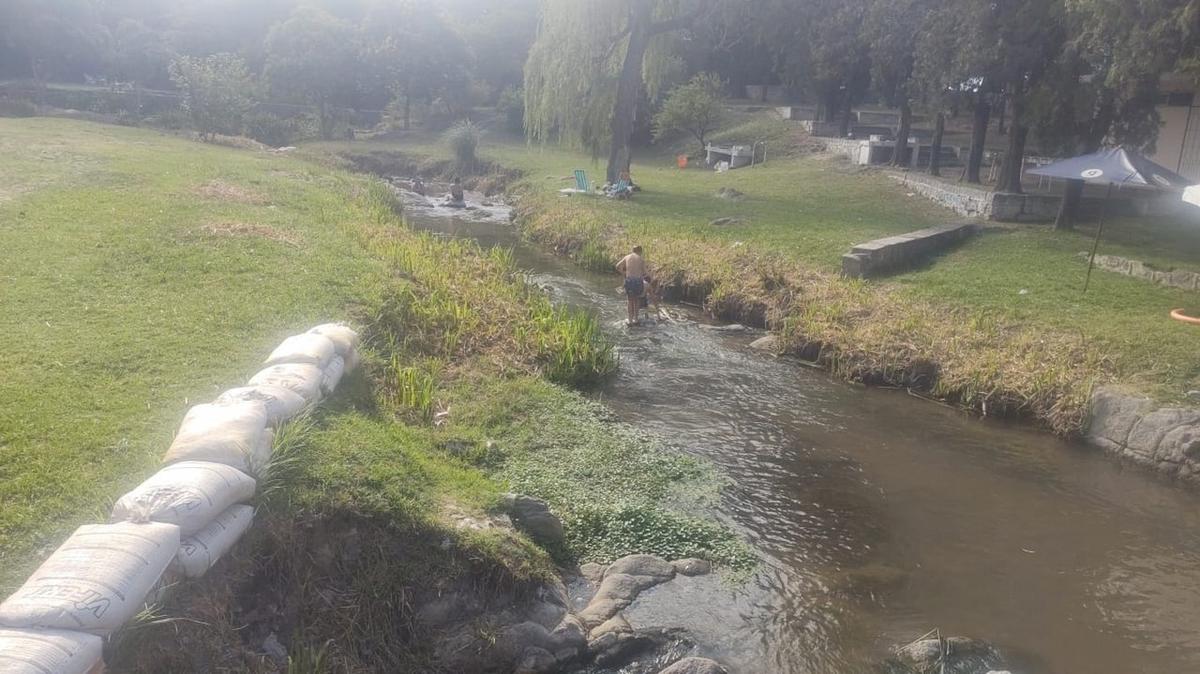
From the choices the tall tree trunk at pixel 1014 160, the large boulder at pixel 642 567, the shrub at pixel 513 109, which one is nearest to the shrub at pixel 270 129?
the shrub at pixel 513 109

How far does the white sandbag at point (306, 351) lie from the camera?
736 cm

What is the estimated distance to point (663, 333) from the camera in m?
13.8

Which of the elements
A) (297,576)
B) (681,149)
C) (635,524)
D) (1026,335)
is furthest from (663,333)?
(681,149)

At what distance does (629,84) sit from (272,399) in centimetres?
2102

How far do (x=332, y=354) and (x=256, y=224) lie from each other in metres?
7.41

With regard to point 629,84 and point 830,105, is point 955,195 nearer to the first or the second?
point 629,84

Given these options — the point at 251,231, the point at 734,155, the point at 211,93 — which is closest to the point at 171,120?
the point at 211,93

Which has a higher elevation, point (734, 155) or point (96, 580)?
point (734, 155)

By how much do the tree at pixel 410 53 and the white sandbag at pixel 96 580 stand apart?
45.7 meters

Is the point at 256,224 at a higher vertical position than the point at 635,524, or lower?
higher

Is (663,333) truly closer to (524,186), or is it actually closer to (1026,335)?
(1026,335)

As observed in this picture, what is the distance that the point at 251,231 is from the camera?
13.5 metres

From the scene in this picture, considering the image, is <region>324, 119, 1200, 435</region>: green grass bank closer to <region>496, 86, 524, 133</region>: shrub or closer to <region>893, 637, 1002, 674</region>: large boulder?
<region>893, 637, 1002, 674</region>: large boulder

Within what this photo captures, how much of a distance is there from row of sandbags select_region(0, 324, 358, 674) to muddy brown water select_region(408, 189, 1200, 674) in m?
3.03
